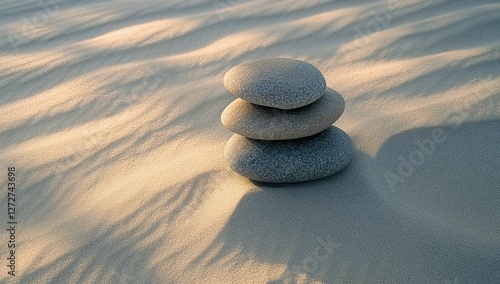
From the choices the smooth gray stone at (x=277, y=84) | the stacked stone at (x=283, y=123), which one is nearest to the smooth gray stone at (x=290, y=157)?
the stacked stone at (x=283, y=123)

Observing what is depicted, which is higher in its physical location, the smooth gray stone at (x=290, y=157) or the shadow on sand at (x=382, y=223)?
the smooth gray stone at (x=290, y=157)

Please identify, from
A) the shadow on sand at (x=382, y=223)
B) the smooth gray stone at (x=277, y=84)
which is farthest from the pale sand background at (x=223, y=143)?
the smooth gray stone at (x=277, y=84)

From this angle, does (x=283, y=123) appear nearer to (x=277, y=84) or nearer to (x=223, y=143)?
(x=277, y=84)

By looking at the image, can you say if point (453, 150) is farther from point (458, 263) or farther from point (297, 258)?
point (297, 258)

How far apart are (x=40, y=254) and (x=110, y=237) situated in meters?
0.25

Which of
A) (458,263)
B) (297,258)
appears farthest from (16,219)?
(458,263)

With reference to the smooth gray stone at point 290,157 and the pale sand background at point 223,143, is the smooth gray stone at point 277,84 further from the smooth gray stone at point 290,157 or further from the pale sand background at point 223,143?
the pale sand background at point 223,143

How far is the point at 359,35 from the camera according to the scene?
3779 millimetres

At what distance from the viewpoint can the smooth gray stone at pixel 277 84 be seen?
2338mm

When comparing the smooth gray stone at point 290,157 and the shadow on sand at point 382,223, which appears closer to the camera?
the shadow on sand at point 382,223

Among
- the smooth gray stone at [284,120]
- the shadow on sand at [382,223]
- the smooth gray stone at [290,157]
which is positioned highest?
the smooth gray stone at [284,120]

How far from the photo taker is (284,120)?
7.93 ft

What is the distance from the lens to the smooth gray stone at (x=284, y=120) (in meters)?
2.40

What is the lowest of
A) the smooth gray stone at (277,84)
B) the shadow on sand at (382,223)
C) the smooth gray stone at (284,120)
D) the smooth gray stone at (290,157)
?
the shadow on sand at (382,223)
